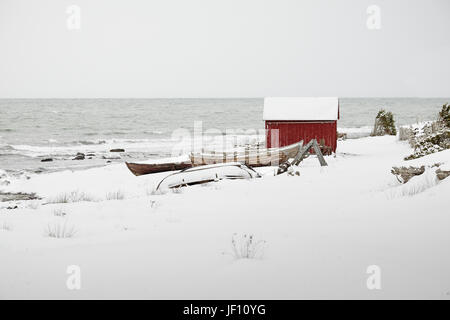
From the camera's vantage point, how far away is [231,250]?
479 centimetres

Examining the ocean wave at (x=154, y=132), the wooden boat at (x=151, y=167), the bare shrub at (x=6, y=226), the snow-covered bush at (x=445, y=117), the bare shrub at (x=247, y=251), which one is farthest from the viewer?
the ocean wave at (x=154, y=132)

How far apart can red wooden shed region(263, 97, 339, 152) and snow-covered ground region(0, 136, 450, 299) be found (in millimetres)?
14035

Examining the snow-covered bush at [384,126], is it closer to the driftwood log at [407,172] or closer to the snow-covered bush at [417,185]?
the driftwood log at [407,172]

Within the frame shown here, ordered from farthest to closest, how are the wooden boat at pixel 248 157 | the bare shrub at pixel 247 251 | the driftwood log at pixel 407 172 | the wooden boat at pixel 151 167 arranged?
the wooden boat at pixel 248 157 < the wooden boat at pixel 151 167 < the driftwood log at pixel 407 172 < the bare shrub at pixel 247 251

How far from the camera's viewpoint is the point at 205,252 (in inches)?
187

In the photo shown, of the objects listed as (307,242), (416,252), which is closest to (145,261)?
(307,242)

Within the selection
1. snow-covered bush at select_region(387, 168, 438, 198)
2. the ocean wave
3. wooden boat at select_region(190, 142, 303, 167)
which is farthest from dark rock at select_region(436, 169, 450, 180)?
the ocean wave

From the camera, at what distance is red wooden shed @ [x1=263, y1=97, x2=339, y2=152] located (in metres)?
22.3

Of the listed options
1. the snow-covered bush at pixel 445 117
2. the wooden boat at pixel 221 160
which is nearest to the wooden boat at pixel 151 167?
the wooden boat at pixel 221 160

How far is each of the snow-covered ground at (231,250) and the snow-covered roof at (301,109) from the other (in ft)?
46.4

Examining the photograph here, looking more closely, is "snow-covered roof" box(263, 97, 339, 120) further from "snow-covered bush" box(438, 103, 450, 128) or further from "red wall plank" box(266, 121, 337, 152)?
"snow-covered bush" box(438, 103, 450, 128)

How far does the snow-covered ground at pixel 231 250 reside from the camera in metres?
3.74

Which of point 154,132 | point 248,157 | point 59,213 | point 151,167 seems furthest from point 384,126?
point 59,213
